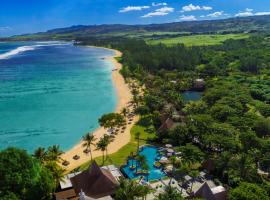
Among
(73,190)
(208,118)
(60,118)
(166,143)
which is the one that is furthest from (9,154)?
(60,118)

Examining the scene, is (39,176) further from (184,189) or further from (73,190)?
(184,189)

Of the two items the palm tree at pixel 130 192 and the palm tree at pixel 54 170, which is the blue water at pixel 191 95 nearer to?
the palm tree at pixel 54 170

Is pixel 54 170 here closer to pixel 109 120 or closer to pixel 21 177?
pixel 21 177

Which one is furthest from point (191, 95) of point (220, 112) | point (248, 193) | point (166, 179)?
point (248, 193)

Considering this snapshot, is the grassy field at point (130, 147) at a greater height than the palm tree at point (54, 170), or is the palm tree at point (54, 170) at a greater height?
the palm tree at point (54, 170)

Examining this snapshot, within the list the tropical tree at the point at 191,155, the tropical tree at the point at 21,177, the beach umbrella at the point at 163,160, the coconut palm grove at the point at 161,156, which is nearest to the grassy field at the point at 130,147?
the coconut palm grove at the point at 161,156

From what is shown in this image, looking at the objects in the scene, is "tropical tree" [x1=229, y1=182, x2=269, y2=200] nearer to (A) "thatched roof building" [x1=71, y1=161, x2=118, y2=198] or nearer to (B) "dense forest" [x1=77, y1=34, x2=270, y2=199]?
(B) "dense forest" [x1=77, y1=34, x2=270, y2=199]
